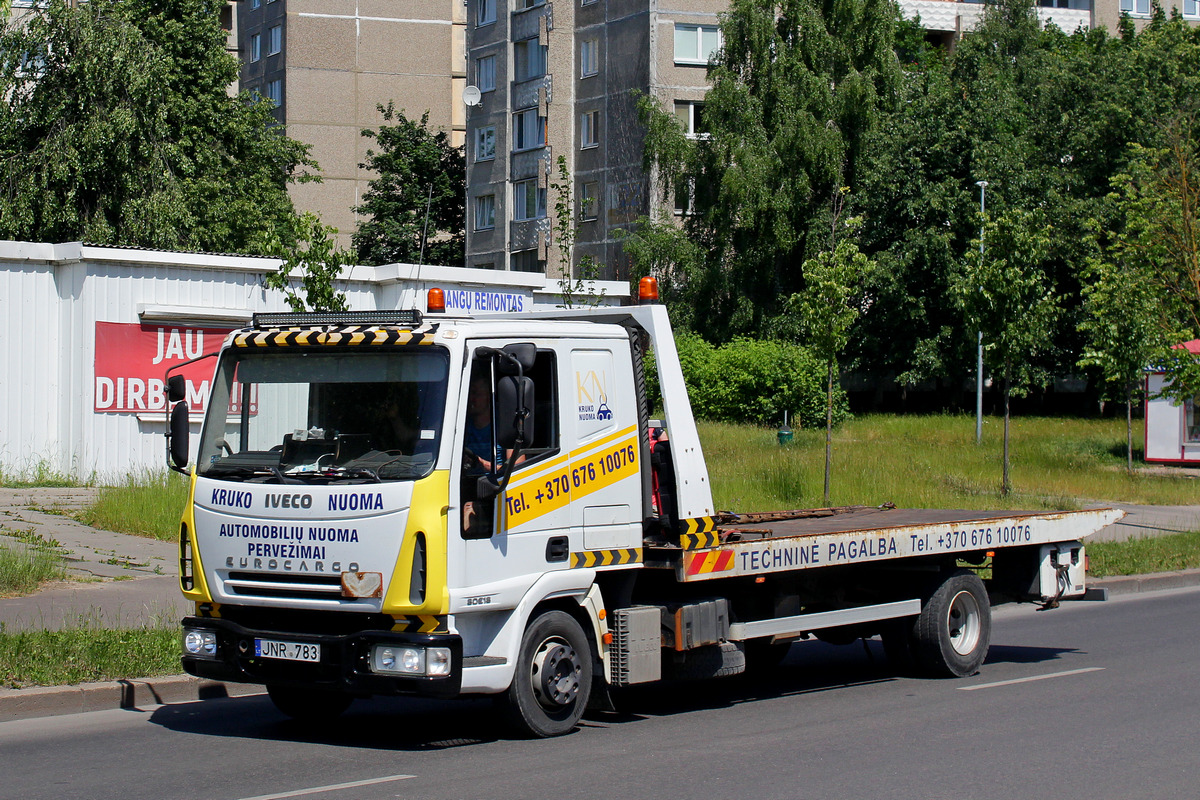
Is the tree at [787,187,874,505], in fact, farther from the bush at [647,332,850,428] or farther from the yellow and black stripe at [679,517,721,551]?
the bush at [647,332,850,428]

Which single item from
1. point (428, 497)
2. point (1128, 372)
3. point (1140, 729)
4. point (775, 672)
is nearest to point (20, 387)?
point (775, 672)

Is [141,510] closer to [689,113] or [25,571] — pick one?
[25,571]

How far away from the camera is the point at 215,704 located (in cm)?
940

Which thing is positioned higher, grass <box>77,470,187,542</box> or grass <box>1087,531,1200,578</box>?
grass <box>77,470,187,542</box>

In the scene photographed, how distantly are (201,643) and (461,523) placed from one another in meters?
1.74

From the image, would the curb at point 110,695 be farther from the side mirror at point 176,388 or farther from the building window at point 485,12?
the building window at point 485,12

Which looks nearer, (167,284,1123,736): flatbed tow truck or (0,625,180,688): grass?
(167,284,1123,736): flatbed tow truck

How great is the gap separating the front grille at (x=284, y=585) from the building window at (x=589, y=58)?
49930 mm

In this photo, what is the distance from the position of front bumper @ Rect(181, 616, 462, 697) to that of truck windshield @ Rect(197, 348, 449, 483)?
842 mm

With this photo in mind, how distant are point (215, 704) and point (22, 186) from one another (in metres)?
27.5

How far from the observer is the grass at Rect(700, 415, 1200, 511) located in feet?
73.1

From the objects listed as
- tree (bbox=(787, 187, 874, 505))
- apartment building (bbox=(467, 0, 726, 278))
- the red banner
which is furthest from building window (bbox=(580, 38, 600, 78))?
the red banner

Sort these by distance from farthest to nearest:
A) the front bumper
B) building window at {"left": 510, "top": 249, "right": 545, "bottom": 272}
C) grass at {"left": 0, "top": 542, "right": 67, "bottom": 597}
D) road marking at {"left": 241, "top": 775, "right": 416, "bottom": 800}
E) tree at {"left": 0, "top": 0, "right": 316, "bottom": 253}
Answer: building window at {"left": 510, "top": 249, "right": 545, "bottom": 272}
tree at {"left": 0, "top": 0, "right": 316, "bottom": 253}
grass at {"left": 0, "top": 542, "right": 67, "bottom": 597}
the front bumper
road marking at {"left": 241, "top": 775, "right": 416, "bottom": 800}

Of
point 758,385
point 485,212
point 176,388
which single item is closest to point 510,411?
point 176,388
